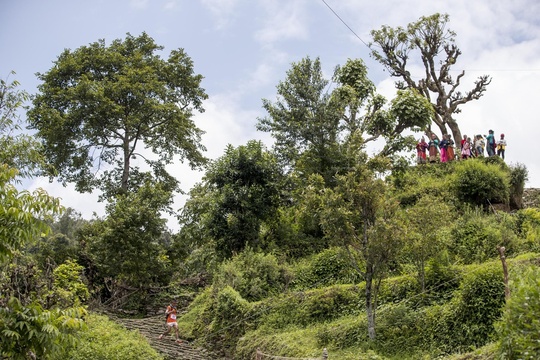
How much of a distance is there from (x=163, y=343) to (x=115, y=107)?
12.9 metres

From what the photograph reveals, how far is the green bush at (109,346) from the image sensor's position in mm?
13250

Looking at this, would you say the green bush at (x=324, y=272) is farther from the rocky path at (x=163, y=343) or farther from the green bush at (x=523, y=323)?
the green bush at (x=523, y=323)

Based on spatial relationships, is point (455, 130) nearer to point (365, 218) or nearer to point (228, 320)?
point (365, 218)

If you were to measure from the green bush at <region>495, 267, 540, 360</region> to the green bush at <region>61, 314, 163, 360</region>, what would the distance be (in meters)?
8.56

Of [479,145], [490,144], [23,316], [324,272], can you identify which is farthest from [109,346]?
[479,145]

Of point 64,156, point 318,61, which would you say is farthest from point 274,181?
point 64,156

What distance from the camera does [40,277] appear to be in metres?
15.9

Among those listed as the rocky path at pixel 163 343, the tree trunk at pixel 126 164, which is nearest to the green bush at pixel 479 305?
the rocky path at pixel 163 343

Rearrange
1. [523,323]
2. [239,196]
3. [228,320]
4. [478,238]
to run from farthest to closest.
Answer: [239,196], [228,320], [478,238], [523,323]

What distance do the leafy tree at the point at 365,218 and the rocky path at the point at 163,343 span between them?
4917 mm

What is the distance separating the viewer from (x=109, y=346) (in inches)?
540

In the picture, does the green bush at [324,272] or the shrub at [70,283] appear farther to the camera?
the green bush at [324,272]

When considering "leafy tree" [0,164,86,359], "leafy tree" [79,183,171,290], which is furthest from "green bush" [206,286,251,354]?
"leafy tree" [0,164,86,359]

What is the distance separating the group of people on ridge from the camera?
2391 centimetres
